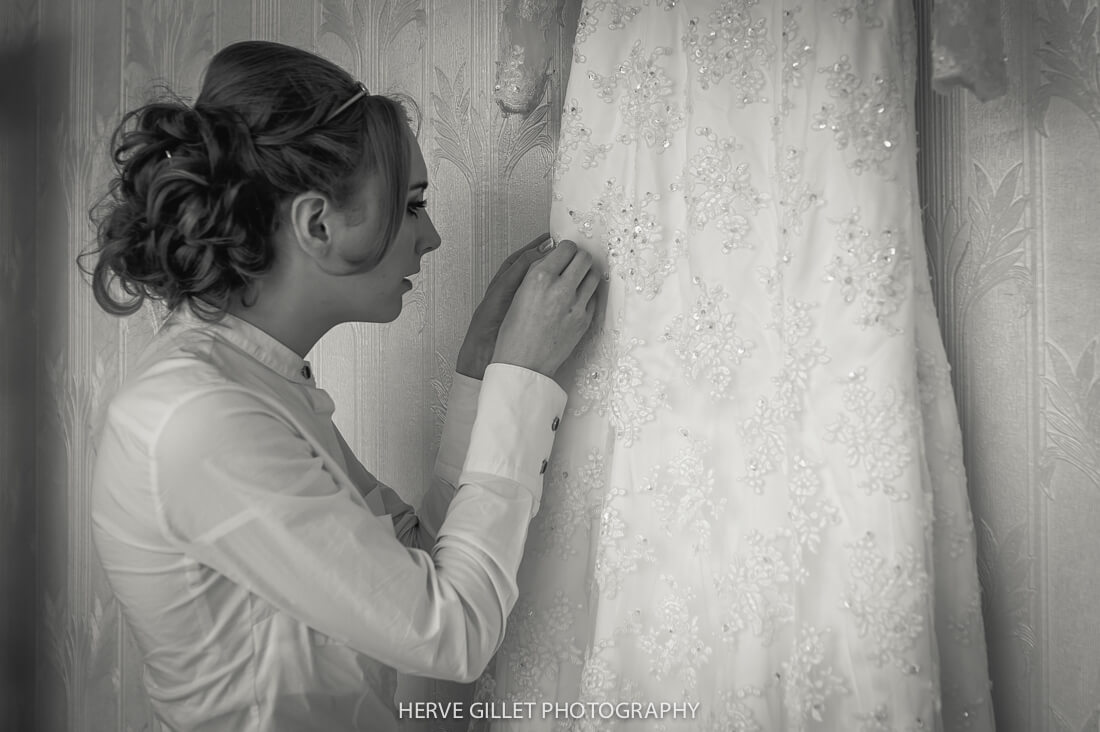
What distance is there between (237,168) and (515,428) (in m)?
0.38

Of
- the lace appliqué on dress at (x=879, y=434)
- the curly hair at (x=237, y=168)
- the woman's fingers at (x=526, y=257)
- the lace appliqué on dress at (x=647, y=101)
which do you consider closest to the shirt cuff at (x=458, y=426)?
the woman's fingers at (x=526, y=257)

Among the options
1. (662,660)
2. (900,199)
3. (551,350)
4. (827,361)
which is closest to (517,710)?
(662,660)

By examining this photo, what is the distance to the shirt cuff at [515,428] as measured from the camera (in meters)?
0.85

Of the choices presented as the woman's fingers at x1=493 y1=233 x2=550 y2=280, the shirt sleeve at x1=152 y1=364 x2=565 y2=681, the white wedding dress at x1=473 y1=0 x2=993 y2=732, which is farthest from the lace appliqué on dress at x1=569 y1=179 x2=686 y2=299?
the shirt sleeve at x1=152 y1=364 x2=565 y2=681

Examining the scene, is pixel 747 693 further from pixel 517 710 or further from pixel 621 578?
pixel 517 710

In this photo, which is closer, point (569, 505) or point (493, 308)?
point (569, 505)

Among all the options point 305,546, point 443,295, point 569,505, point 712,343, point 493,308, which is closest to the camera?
point 305,546

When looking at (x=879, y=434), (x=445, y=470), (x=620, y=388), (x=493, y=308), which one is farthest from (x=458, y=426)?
(x=879, y=434)

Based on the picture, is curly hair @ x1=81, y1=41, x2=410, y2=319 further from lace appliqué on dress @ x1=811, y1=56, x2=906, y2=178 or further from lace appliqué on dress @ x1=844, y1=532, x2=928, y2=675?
lace appliqué on dress @ x1=844, y1=532, x2=928, y2=675

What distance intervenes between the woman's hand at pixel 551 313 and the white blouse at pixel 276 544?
0.9 inches

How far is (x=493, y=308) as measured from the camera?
1.02m

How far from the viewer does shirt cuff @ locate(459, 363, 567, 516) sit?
0.85m

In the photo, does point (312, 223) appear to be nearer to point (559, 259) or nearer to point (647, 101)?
point (559, 259)

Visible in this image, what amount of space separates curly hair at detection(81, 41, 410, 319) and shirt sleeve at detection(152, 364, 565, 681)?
16cm
